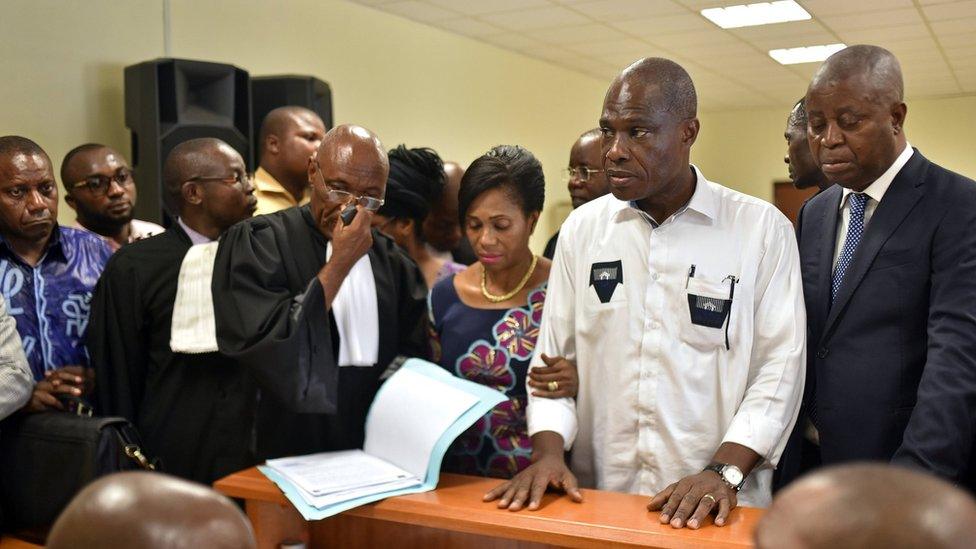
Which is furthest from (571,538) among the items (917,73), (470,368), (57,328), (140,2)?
(917,73)

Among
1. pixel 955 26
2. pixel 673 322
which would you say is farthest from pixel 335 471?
pixel 955 26

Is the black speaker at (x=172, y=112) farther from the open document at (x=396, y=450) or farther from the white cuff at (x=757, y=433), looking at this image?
the white cuff at (x=757, y=433)

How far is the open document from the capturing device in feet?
6.25

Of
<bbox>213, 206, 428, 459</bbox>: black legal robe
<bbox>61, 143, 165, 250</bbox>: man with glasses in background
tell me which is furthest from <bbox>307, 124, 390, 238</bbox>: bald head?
<bbox>61, 143, 165, 250</bbox>: man with glasses in background

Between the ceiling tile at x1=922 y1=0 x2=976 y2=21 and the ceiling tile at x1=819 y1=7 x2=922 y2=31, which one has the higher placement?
the ceiling tile at x1=922 y1=0 x2=976 y2=21

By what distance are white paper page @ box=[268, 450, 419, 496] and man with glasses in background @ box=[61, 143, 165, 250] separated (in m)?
1.59

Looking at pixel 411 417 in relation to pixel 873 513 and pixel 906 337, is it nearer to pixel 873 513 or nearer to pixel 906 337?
pixel 906 337

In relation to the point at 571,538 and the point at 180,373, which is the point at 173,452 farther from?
the point at 571,538

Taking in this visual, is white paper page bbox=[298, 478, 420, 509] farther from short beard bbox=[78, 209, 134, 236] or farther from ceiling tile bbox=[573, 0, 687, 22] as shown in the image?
ceiling tile bbox=[573, 0, 687, 22]

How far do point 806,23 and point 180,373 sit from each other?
6314mm

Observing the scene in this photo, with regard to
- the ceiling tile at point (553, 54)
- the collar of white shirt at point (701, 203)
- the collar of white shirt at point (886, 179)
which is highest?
the ceiling tile at point (553, 54)

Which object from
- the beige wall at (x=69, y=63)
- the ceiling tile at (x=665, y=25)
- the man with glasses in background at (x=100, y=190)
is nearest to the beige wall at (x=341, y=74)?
the beige wall at (x=69, y=63)

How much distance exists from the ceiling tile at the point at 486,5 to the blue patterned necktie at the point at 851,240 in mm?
5011

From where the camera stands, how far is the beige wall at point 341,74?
455 centimetres
